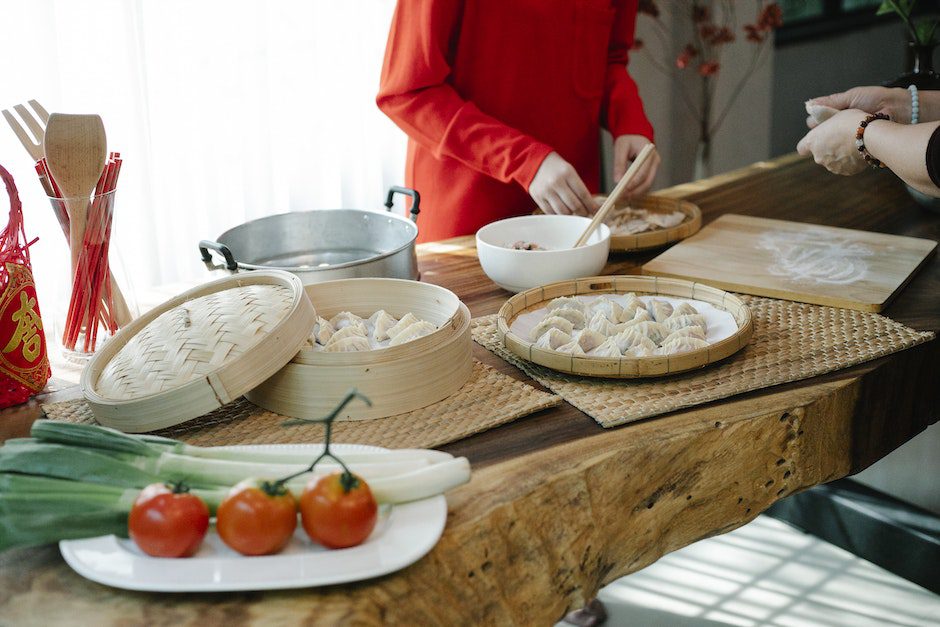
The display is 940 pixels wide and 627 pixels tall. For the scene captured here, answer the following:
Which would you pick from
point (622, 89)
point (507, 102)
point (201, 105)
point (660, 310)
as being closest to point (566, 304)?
point (660, 310)

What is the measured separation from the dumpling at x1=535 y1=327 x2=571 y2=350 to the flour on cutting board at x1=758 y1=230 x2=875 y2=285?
566mm

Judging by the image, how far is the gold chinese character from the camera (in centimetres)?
134

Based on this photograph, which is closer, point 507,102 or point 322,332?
point 322,332

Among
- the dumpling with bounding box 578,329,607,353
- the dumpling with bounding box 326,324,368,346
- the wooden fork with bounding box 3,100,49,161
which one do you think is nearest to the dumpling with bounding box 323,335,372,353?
the dumpling with bounding box 326,324,368,346

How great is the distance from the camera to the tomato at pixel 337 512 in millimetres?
935

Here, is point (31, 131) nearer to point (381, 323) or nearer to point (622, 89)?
point (381, 323)

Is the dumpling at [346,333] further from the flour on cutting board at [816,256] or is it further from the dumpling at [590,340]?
the flour on cutting board at [816,256]

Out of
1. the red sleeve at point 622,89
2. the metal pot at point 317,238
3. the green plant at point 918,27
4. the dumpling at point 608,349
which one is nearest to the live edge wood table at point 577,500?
the dumpling at point 608,349

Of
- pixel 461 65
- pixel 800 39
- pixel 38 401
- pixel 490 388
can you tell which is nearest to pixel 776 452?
pixel 490 388

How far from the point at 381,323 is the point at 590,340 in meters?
0.32

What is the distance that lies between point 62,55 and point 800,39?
423 centimetres

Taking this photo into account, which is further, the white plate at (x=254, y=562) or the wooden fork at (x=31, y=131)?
the wooden fork at (x=31, y=131)

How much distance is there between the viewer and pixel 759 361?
4.68 ft

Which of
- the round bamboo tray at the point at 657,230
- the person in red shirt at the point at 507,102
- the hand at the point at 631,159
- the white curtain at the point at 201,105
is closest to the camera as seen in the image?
the round bamboo tray at the point at 657,230
